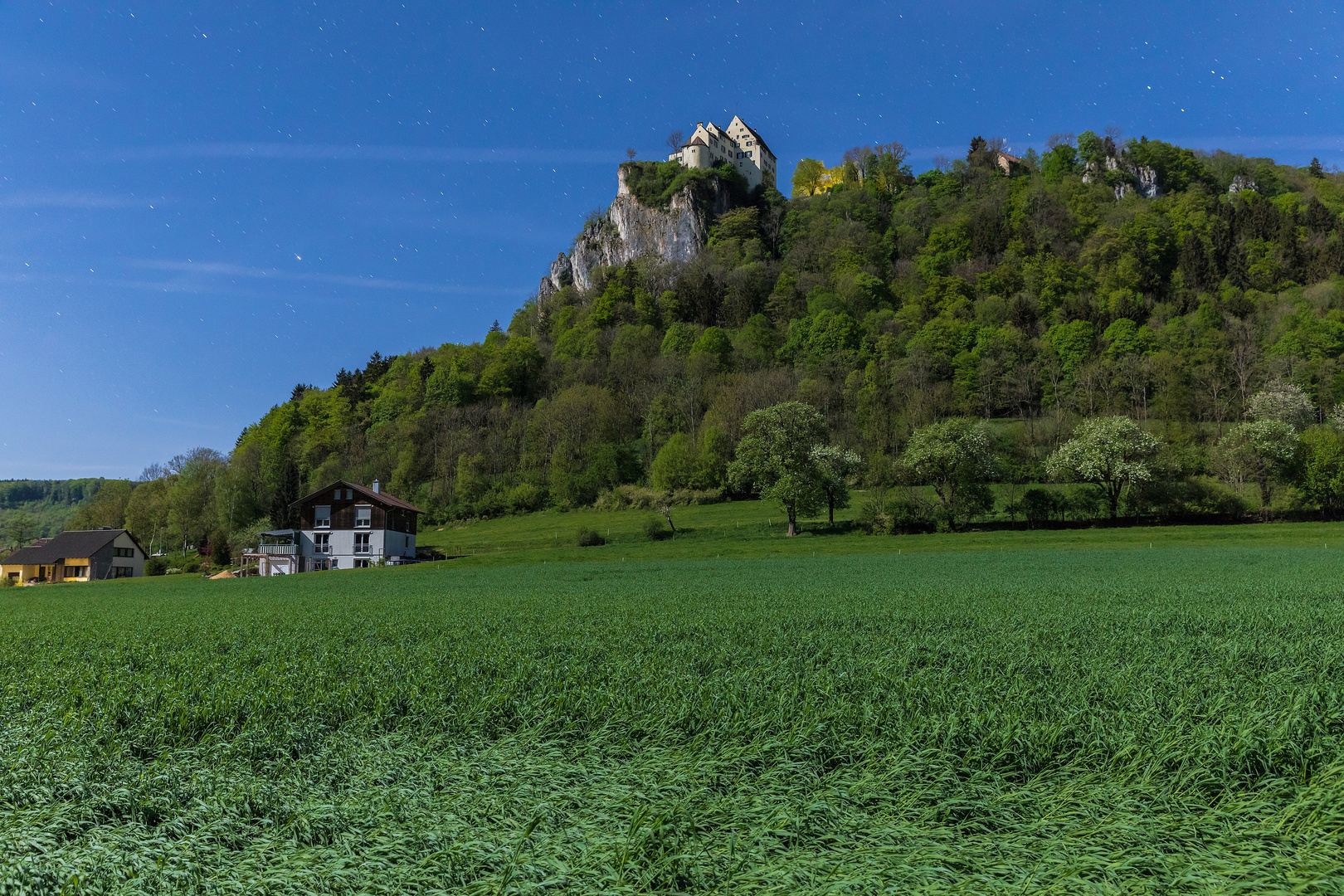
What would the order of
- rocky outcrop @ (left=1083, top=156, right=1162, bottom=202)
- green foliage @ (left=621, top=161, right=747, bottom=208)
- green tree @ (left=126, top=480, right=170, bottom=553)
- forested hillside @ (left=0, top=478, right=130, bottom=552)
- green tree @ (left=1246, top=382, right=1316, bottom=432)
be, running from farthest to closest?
forested hillside @ (left=0, top=478, right=130, bottom=552) < green foliage @ (left=621, top=161, right=747, bottom=208) < rocky outcrop @ (left=1083, top=156, right=1162, bottom=202) < green tree @ (left=126, top=480, right=170, bottom=553) < green tree @ (left=1246, top=382, right=1316, bottom=432)

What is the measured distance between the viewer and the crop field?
4.04 metres

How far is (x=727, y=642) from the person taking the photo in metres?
11.5

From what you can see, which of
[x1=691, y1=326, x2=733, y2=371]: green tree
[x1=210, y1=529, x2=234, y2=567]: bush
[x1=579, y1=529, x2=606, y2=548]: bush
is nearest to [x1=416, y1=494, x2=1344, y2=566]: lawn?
[x1=579, y1=529, x2=606, y2=548]: bush

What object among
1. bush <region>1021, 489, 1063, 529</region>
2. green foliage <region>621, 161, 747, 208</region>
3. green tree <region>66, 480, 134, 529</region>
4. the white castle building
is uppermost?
the white castle building

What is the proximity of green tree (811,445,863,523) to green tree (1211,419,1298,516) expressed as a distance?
32.4m

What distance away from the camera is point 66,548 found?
8025 cm

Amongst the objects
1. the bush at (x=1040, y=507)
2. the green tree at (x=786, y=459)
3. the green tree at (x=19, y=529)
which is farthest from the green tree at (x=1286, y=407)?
the green tree at (x=19, y=529)

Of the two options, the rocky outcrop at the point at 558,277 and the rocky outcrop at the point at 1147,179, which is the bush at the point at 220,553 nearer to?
the rocky outcrop at the point at 558,277

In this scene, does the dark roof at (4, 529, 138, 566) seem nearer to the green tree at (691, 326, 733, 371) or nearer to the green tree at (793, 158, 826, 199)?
the green tree at (691, 326, 733, 371)

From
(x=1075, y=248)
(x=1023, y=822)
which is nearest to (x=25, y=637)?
(x=1023, y=822)

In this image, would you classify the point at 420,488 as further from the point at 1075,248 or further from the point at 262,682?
the point at 1075,248

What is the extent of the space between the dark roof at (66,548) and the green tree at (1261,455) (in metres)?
117

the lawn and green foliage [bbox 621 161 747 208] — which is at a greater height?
green foliage [bbox 621 161 747 208]

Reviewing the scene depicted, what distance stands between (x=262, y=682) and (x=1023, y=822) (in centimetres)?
888
